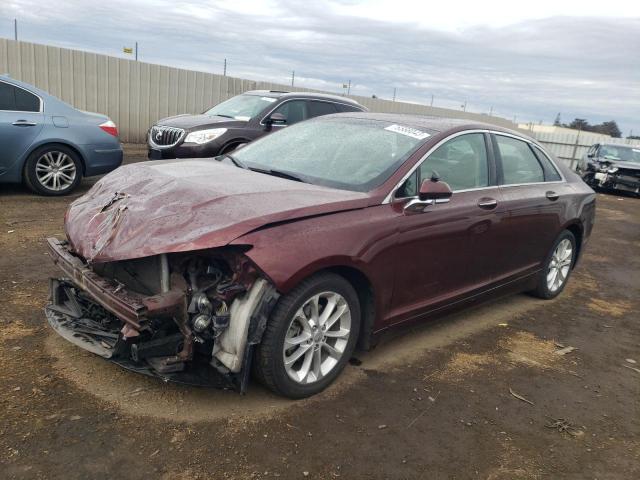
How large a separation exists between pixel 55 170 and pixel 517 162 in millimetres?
6257

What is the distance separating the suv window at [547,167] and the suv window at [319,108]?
16.9ft

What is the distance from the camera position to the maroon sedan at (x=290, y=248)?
9.53ft

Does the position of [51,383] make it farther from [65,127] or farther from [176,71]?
[176,71]

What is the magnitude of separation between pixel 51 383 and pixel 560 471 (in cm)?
288

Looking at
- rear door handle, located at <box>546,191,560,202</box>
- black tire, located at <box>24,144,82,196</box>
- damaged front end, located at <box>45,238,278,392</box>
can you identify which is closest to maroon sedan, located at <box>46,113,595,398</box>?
damaged front end, located at <box>45,238,278,392</box>

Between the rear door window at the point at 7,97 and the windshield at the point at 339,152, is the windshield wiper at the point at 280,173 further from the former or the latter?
the rear door window at the point at 7,97

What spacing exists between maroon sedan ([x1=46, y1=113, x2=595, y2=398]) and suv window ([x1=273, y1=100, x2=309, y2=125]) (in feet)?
16.4

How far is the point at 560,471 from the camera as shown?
2.92m

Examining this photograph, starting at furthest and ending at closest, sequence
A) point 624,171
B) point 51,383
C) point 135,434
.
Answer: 1. point 624,171
2. point 51,383
3. point 135,434

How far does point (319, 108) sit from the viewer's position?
393 inches

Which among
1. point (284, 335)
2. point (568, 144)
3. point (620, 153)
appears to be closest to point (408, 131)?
point (284, 335)

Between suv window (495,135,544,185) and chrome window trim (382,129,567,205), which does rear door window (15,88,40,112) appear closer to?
chrome window trim (382,129,567,205)

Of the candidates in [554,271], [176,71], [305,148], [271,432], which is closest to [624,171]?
[554,271]

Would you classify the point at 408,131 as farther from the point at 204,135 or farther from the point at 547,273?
the point at 204,135
